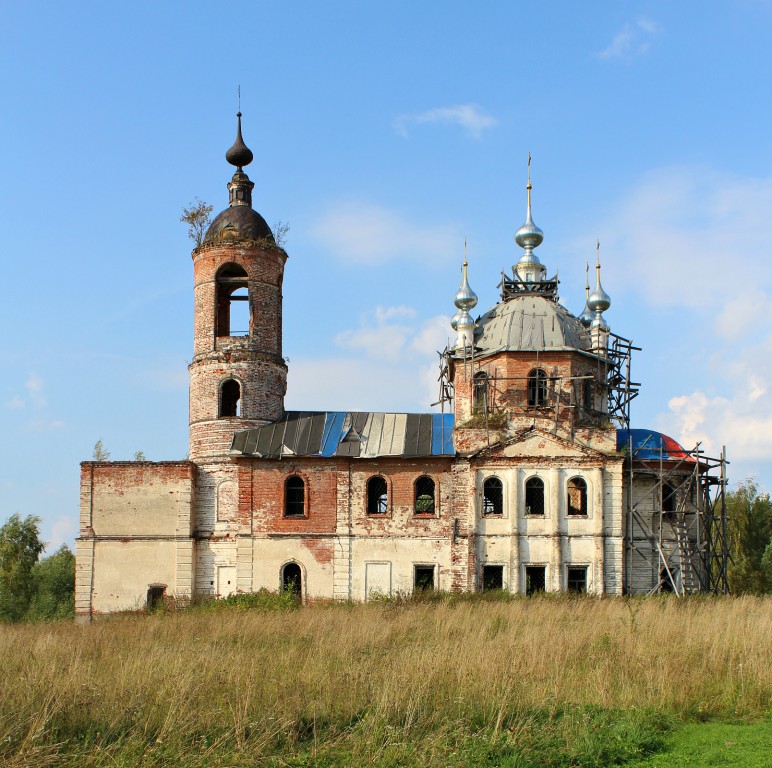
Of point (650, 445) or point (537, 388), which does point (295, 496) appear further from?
point (650, 445)

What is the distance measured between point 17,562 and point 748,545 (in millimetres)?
29991

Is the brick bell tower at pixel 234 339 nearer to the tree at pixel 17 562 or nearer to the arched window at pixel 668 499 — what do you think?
the arched window at pixel 668 499

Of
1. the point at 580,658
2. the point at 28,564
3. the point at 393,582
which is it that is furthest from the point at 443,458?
the point at 28,564

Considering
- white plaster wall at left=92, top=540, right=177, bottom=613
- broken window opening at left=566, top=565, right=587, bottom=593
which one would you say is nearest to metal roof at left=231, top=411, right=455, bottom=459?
white plaster wall at left=92, top=540, right=177, bottom=613

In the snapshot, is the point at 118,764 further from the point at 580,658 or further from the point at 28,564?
the point at 28,564

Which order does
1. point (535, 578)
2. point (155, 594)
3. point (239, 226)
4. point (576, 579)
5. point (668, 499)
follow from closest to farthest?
point (576, 579) < point (535, 578) < point (155, 594) < point (668, 499) < point (239, 226)

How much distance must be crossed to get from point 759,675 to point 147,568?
18.6 meters

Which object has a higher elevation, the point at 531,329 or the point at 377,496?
the point at 531,329

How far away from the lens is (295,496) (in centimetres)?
2605

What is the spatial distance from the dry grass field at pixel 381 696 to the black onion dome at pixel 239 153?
18743 millimetres

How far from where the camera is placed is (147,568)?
2555cm

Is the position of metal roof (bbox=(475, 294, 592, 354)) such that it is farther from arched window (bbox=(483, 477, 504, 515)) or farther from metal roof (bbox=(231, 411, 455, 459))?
arched window (bbox=(483, 477, 504, 515))

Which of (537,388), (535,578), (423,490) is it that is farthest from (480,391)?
(535,578)

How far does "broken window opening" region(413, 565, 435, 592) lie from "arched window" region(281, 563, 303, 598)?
3080 mm
